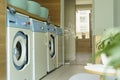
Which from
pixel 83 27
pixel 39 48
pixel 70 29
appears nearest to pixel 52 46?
pixel 39 48

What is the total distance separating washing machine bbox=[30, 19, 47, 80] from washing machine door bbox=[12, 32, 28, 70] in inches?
11.8

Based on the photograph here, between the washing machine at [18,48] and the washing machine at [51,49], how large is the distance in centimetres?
115

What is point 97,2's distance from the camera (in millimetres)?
4582

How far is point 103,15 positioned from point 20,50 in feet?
8.08

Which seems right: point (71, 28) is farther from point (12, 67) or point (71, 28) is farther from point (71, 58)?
point (12, 67)

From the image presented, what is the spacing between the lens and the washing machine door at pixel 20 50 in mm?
2525

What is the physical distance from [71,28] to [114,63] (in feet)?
22.5

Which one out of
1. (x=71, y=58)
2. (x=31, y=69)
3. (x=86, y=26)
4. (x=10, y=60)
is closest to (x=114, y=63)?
(x=10, y=60)

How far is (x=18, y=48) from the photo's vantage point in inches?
108

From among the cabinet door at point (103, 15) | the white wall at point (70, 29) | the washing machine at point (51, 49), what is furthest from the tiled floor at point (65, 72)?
the white wall at point (70, 29)

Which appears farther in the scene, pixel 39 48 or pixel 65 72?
pixel 65 72

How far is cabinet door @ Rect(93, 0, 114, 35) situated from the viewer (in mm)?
4547

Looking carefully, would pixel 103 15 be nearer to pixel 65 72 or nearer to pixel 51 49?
pixel 51 49

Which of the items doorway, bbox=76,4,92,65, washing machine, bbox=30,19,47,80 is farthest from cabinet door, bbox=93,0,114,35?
doorway, bbox=76,4,92,65
